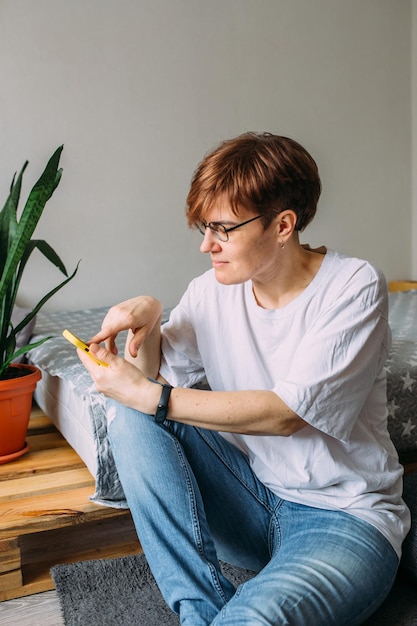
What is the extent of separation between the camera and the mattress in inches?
68.5

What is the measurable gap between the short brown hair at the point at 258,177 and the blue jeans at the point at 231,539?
458 millimetres

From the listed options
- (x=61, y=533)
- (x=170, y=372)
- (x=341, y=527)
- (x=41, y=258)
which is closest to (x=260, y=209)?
(x=170, y=372)

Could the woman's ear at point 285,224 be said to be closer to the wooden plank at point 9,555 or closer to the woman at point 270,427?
the woman at point 270,427

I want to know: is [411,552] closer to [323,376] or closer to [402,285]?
[323,376]

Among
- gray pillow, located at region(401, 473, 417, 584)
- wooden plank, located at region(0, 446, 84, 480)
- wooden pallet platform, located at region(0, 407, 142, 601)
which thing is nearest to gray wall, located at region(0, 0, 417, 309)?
wooden plank, located at region(0, 446, 84, 480)

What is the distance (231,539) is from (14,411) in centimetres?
76

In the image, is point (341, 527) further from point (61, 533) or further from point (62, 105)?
point (62, 105)

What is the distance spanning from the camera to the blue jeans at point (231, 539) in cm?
121

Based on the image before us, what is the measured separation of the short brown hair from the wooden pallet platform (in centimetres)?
81

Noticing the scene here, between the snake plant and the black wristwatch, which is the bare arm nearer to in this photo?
the black wristwatch

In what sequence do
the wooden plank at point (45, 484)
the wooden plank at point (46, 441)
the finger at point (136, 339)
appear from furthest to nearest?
1. the wooden plank at point (46, 441)
2. the wooden plank at point (45, 484)
3. the finger at point (136, 339)

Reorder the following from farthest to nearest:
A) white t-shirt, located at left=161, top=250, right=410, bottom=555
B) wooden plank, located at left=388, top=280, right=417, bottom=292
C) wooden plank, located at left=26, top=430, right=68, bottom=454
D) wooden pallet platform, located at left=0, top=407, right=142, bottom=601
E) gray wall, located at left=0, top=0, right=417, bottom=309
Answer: wooden plank, located at left=388, top=280, right=417, bottom=292 < gray wall, located at left=0, top=0, right=417, bottom=309 < wooden plank, located at left=26, top=430, right=68, bottom=454 < wooden pallet platform, located at left=0, top=407, right=142, bottom=601 < white t-shirt, located at left=161, top=250, right=410, bottom=555

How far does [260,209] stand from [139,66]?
2.33 m

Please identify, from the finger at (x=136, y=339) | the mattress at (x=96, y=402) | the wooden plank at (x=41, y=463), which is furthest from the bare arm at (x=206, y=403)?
the wooden plank at (x=41, y=463)
